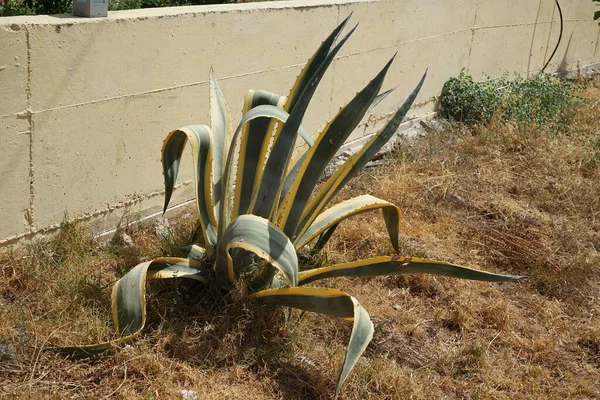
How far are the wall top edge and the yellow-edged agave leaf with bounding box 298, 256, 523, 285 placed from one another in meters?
1.54

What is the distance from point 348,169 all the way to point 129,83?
120cm

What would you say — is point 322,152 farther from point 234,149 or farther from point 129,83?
point 129,83

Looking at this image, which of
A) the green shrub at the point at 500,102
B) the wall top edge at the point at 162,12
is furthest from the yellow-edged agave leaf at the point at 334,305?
the green shrub at the point at 500,102

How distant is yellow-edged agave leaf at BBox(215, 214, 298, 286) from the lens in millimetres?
2956

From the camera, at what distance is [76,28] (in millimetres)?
3504

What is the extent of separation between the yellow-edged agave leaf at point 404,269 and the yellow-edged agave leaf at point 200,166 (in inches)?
21.2

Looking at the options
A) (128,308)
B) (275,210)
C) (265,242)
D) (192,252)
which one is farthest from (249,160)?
(128,308)

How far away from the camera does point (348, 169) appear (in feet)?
11.3

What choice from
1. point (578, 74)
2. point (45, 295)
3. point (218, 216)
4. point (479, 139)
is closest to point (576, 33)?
point (578, 74)

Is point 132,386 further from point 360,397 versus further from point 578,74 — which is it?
point 578,74

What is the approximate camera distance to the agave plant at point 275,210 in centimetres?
302

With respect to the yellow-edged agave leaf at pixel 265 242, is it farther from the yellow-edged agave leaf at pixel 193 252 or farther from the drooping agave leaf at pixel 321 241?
the drooping agave leaf at pixel 321 241

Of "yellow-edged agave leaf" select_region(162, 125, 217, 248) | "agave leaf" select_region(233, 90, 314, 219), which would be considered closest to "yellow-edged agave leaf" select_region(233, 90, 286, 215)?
"agave leaf" select_region(233, 90, 314, 219)

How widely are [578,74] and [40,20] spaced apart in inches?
281
